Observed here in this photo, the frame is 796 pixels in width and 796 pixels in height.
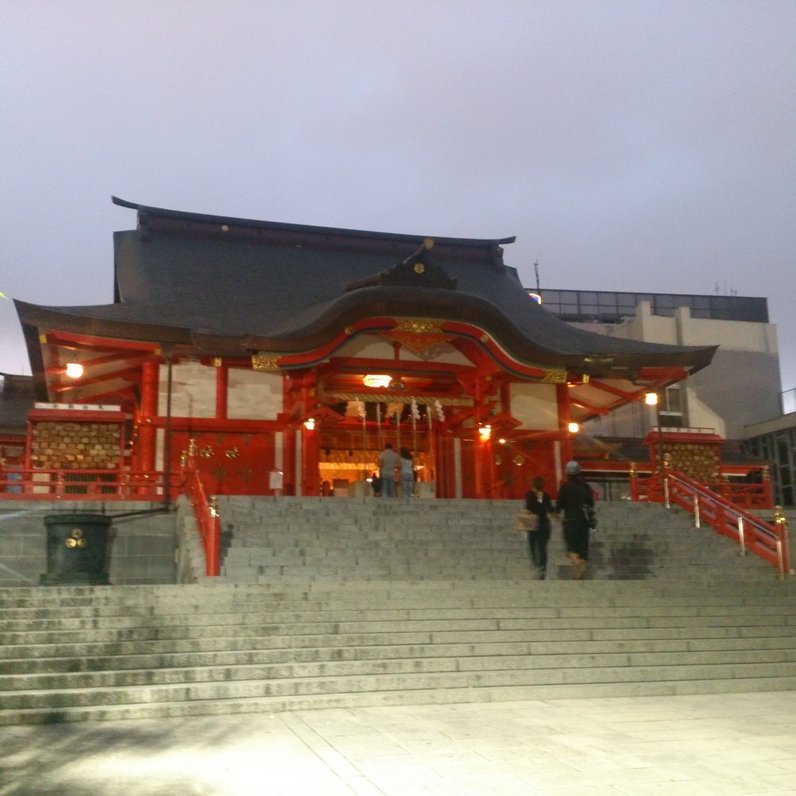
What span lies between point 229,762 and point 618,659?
509cm

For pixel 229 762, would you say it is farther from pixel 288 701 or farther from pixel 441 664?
pixel 441 664

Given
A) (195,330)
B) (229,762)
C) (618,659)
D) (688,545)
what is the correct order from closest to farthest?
(229,762)
(618,659)
(688,545)
(195,330)

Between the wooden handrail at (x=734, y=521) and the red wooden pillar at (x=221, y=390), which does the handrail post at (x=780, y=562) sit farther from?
the red wooden pillar at (x=221, y=390)

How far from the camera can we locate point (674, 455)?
2517cm

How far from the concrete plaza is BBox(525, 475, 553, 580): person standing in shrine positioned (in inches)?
175

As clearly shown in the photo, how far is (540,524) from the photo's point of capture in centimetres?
1276

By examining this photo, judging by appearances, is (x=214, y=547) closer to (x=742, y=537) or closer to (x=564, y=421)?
(x=742, y=537)

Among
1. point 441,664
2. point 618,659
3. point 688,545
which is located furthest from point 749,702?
point 688,545

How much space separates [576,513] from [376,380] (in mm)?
8353

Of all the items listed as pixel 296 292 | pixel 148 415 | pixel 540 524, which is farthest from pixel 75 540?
pixel 296 292

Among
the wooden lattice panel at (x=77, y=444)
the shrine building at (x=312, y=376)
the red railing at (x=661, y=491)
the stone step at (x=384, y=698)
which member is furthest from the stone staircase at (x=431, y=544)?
the wooden lattice panel at (x=77, y=444)

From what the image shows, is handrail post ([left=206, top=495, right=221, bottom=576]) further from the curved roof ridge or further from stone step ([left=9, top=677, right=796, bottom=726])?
the curved roof ridge

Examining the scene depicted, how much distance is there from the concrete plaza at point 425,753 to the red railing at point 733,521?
6902mm

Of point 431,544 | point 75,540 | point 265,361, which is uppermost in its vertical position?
point 265,361
